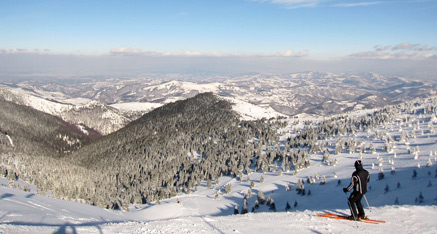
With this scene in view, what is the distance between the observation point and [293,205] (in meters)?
48.5

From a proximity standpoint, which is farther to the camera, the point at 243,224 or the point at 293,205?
the point at 293,205

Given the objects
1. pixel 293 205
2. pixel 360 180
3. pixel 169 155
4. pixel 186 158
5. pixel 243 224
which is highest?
pixel 360 180

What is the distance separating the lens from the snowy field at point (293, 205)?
738 inches

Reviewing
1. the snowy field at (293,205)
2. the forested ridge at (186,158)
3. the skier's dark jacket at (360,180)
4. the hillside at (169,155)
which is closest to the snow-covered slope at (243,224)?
the snowy field at (293,205)

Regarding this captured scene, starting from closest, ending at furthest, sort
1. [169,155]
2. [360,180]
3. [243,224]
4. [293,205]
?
1. [360,180]
2. [243,224]
3. [293,205]
4. [169,155]

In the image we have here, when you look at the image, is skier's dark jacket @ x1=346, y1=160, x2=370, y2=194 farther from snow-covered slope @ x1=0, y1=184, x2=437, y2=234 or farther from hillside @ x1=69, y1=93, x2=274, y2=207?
hillside @ x1=69, y1=93, x2=274, y2=207

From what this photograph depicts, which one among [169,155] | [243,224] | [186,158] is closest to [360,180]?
[243,224]

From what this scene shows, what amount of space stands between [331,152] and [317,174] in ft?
58.8

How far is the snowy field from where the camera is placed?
18750mm

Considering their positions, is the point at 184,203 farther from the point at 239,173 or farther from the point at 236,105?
the point at 236,105

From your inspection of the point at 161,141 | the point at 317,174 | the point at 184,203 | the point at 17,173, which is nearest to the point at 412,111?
the point at 317,174

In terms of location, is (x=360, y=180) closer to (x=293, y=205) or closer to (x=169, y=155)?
(x=293, y=205)

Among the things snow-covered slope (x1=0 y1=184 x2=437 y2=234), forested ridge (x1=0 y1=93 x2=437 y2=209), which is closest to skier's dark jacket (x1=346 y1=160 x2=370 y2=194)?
snow-covered slope (x1=0 y1=184 x2=437 y2=234)

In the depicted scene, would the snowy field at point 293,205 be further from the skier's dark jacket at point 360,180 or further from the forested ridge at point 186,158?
the forested ridge at point 186,158
